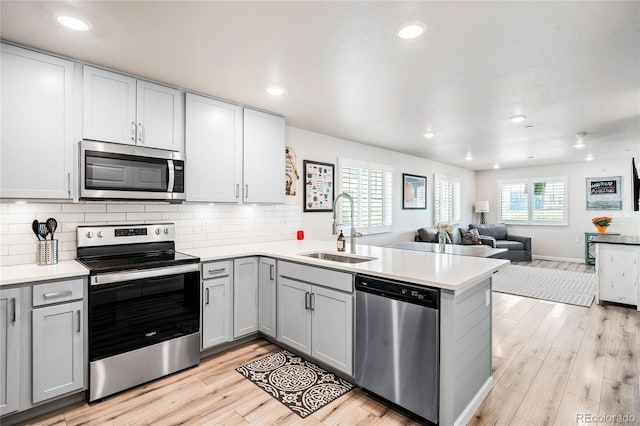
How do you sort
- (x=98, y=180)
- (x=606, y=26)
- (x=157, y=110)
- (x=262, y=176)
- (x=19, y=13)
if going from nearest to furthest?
(x=19, y=13) → (x=606, y=26) → (x=98, y=180) → (x=157, y=110) → (x=262, y=176)

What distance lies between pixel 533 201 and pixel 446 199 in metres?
2.61

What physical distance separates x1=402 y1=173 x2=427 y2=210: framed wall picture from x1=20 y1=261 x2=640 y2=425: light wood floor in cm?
339

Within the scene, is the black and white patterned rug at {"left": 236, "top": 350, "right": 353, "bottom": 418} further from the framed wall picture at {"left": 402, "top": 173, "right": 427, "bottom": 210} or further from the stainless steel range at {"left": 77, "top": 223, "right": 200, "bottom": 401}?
the framed wall picture at {"left": 402, "top": 173, "right": 427, "bottom": 210}

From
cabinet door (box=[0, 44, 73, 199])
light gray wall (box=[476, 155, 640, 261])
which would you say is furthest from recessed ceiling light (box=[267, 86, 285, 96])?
light gray wall (box=[476, 155, 640, 261])

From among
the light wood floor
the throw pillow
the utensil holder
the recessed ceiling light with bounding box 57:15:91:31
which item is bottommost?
the light wood floor

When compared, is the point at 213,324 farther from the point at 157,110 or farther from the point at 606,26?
the point at 606,26

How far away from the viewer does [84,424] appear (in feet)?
6.57

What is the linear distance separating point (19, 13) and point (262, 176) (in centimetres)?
216

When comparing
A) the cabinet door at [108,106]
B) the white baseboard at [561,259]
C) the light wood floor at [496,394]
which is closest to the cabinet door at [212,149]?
the cabinet door at [108,106]

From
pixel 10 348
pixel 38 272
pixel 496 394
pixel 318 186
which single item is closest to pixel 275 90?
pixel 318 186

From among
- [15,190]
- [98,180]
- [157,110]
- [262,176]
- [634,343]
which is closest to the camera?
[15,190]

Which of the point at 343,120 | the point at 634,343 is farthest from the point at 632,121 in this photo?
the point at 343,120

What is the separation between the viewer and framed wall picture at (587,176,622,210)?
7.31 meters

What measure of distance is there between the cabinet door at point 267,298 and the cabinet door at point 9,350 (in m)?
1.74
